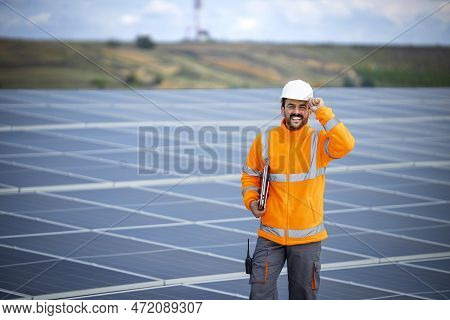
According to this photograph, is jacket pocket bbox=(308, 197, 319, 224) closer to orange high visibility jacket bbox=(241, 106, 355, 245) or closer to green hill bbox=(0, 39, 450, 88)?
orange high visibility jacket bbox=(241, 106, 355, 245)

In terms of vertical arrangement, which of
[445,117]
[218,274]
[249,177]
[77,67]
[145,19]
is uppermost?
[145,19]

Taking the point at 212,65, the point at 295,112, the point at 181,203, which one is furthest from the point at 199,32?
the point at 295,112

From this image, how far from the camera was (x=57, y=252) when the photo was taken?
10844mm

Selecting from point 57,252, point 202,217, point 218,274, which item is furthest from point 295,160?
point 202,217

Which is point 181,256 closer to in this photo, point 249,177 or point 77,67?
point 249,177

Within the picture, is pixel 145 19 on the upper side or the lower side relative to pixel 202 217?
upper

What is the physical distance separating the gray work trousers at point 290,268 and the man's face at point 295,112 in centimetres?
105

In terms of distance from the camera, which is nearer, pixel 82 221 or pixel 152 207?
pixel 82 221

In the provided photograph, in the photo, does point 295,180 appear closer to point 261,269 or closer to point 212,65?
point 261,269

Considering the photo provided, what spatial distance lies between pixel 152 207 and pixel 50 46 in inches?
988

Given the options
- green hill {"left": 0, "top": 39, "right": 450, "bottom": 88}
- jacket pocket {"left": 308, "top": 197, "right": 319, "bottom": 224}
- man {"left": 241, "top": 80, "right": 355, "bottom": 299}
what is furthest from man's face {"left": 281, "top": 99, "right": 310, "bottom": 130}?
green hill {"left": 0, "top": 39, "right": 450, "bottom": 88}

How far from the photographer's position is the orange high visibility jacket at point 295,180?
7812 mm

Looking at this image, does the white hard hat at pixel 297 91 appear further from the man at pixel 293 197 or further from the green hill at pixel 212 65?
the green hill at pixel 212 65

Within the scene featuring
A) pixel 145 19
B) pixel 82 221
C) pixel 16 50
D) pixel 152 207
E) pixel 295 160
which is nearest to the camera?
pixel 295 160
